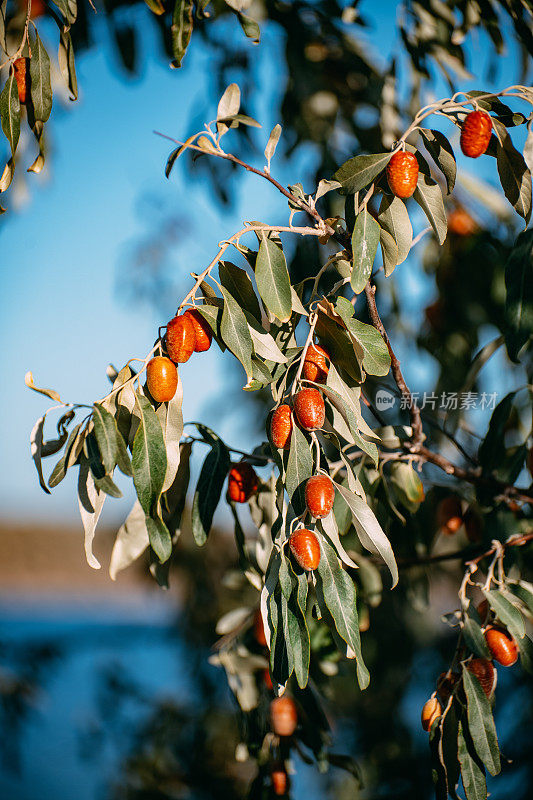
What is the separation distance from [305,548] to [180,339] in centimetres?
27

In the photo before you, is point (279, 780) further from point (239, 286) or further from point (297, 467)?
point (239, 286)

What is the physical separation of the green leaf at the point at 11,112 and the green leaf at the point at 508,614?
0.87 m

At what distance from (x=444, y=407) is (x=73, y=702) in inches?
201

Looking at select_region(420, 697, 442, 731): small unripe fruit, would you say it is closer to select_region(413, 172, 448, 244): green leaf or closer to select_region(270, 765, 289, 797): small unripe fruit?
select_region(270, 765, 289, 797): small unripe fruit

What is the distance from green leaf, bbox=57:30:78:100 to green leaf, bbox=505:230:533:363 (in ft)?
2.18

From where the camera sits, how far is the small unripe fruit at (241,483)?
0.92m

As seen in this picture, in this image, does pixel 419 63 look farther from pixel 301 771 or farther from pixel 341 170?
pixel 301 771

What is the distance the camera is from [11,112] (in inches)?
32.9

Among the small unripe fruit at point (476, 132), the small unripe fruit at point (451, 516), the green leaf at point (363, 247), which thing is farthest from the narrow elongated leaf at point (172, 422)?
the small unripe fruit at point (451, 516)

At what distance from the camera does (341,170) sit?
27.7 inches

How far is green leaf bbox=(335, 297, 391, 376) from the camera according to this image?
2.33 feet

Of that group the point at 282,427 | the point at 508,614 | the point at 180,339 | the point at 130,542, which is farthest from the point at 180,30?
the point at 508,614

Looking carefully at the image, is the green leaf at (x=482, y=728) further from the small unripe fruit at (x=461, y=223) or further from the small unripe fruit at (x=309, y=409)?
the small unripe fruit at (x=461, y=223)

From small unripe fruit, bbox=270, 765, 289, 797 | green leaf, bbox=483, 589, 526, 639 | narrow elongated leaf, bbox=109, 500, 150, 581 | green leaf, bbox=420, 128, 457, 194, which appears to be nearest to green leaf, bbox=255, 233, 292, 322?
green leaf, bbox=420, 128, 457, 194
